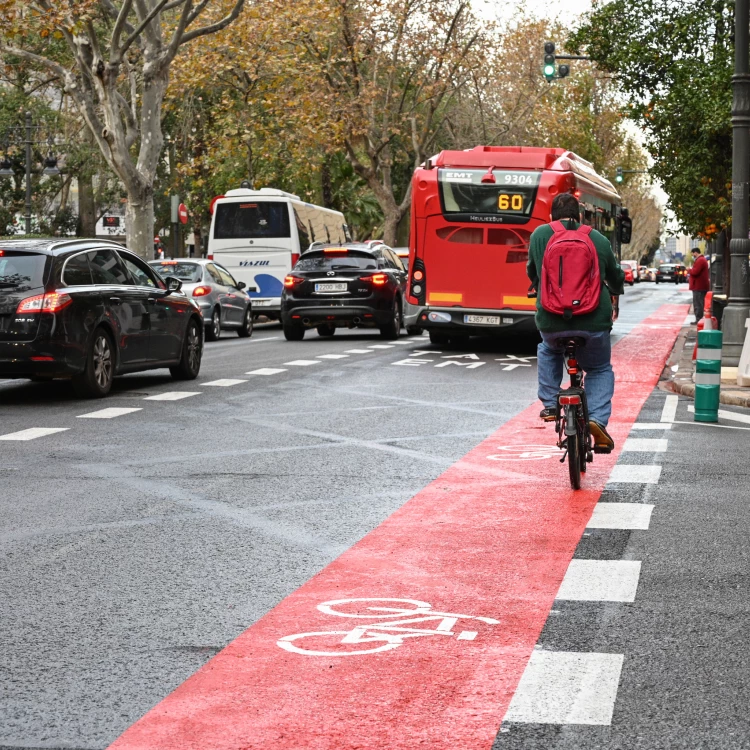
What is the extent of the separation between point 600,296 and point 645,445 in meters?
2.38

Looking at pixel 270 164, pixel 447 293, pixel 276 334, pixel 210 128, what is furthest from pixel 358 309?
pixel 210 128

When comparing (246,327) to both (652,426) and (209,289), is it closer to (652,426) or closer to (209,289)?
(209,289)

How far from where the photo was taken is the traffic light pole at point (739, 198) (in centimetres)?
1762

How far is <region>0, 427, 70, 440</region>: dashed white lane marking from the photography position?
1149 cm

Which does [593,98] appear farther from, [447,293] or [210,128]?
[447,293]

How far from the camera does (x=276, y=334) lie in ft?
100

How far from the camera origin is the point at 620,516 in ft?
25.8

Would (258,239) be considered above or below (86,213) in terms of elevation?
below

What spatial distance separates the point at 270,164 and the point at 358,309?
917 inches

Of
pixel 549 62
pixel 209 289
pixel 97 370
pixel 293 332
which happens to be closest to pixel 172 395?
pixel 97 370

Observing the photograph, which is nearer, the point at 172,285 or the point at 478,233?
the point at 172,285

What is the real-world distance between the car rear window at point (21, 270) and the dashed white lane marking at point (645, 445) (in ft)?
19.4

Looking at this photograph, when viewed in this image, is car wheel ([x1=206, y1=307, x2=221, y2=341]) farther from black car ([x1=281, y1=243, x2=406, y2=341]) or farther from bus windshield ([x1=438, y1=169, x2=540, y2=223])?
bus windshield ([x1=438, y1=169, x2=540, y2=223])

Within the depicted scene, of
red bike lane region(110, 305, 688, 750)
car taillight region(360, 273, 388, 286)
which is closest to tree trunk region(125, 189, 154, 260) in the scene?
car taillight region(360, 273, 388, 286)
